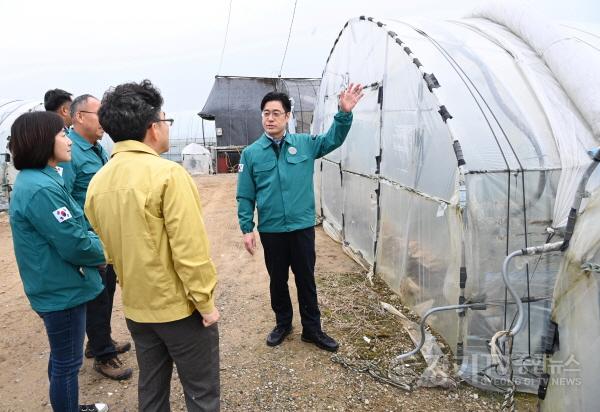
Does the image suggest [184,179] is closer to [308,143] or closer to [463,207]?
[308,143]

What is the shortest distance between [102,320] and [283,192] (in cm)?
170

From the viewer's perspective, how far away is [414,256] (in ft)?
13.1

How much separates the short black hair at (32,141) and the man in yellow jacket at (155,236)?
0.51 m

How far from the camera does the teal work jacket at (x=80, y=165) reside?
291cm

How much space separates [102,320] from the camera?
3.11 meters

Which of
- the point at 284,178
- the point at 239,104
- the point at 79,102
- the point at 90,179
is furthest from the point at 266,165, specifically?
the point at 239,104

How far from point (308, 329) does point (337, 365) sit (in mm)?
403

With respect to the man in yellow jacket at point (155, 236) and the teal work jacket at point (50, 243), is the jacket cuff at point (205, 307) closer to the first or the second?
the man in yellow jacket at point (155, 236)

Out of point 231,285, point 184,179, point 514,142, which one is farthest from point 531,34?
point 231,285

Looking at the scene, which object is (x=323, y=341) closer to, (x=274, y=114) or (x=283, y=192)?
(x=283, y=192)

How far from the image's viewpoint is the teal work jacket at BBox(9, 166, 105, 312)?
2.13 meters

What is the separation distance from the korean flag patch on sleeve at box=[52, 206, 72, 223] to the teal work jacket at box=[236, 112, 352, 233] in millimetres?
1453

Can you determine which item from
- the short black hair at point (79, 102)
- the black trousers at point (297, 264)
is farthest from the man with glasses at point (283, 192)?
the short black hair at point (79, 102)

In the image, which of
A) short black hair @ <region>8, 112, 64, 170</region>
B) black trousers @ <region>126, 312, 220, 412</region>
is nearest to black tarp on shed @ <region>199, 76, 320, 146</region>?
short black hair @ <region>8, 112, 64, 170</region>
